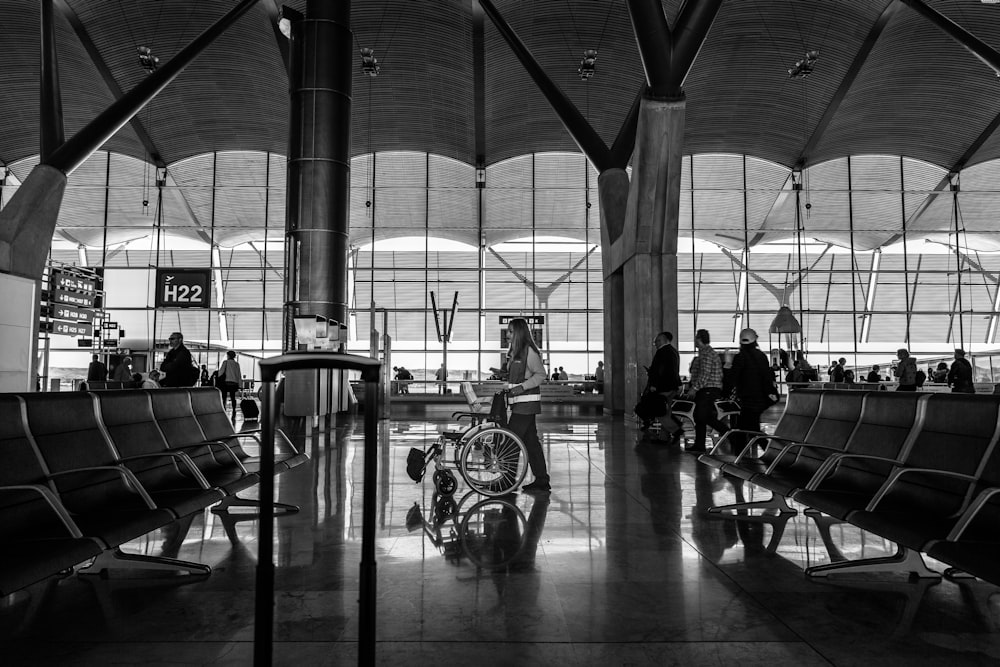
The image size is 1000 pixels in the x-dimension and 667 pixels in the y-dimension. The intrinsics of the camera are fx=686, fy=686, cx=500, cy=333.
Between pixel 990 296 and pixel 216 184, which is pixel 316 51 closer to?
pixel 216 184

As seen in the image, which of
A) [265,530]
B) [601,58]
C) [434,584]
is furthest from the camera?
[601,58]

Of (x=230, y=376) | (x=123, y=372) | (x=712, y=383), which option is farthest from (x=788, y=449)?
(x=123, y=372)

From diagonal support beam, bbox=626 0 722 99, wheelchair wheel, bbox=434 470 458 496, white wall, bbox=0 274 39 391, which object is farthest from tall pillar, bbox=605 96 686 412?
white wall, bbox=0 274 39 391

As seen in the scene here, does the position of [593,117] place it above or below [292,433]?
above

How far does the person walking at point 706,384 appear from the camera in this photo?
845 cm

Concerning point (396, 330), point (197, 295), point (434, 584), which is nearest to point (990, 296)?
point (396, 330)

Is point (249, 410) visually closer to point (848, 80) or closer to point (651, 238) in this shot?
point (651, 238)

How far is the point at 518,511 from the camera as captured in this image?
17.3 feet

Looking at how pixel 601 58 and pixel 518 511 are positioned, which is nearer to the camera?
pixel 518 511

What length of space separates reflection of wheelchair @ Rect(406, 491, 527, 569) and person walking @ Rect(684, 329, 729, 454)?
12.4 ft

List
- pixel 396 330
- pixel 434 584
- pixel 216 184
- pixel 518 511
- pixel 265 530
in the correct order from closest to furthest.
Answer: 1. pixel 265 530
2. pixel 434 584
3. pixel 518 511
4. pixel 216 184
5. pixel 396 330

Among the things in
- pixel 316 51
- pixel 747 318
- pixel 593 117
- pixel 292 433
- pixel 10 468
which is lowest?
pixel 292 433

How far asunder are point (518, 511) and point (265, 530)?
3.47 meters

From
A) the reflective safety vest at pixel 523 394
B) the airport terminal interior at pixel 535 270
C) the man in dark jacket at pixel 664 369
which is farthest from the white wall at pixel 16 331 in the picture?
the man in dark jacket at pixel 664 369
